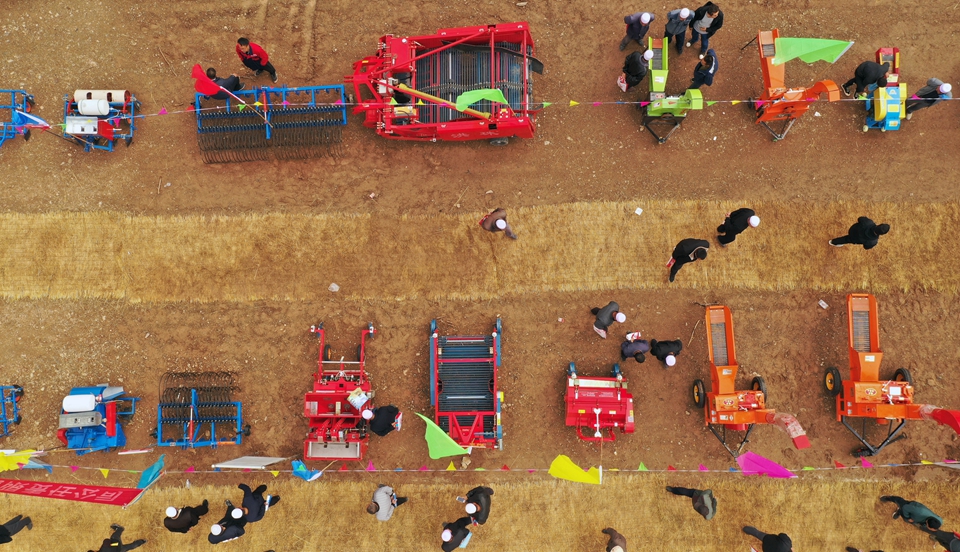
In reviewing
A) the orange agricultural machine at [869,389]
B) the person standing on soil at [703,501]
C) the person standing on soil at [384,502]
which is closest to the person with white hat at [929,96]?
the orange agricultural machine at [869,389]

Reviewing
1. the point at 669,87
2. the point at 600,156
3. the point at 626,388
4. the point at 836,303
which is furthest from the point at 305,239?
the point at 836,303

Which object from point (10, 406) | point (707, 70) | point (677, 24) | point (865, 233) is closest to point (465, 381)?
point (707, 70)

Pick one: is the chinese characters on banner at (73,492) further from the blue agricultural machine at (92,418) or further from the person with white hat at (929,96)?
the person with white hat at (929,96)

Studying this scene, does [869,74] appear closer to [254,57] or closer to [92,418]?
[254,57]

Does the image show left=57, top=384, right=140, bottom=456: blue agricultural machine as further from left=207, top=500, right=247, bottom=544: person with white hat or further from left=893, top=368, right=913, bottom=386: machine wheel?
left=893, top=368, right=913, bottom=386: machine wheel

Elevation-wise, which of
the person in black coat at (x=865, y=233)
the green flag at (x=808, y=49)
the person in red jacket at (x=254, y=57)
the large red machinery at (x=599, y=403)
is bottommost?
the large red machinery at (x=599, y=403)

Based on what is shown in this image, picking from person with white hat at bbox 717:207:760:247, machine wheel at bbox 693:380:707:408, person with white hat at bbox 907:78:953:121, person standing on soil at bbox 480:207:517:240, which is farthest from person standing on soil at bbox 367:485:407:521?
person with white hat at bbox 907:78:953:121

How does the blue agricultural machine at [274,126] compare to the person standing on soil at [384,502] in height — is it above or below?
above
